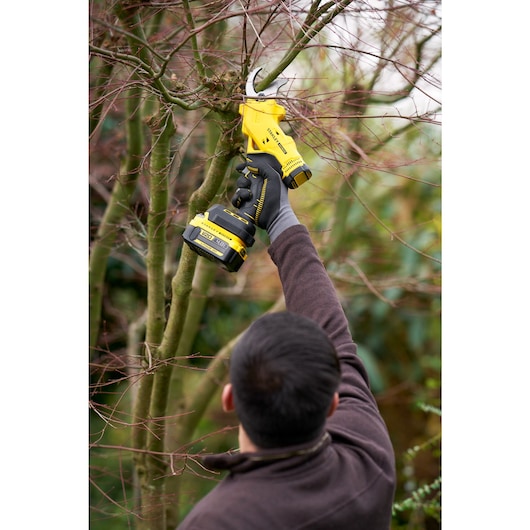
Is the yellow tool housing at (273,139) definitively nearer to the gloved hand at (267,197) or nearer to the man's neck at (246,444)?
the gloved hand at (267,197)

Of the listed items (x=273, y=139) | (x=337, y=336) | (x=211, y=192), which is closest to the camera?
(x=337, y=336)

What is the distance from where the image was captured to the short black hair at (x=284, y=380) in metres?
0.86

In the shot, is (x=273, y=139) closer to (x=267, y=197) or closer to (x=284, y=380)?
(x=267, y=197)

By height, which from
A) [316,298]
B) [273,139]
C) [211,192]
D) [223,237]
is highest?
[273,139]

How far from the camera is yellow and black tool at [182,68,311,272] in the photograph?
50.6 inches

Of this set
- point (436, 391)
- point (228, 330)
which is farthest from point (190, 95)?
point (436, 391)

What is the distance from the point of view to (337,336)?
1.14 metres

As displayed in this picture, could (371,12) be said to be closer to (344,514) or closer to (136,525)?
(344,514)

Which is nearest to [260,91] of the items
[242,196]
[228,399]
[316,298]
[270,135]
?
→ [270,135]

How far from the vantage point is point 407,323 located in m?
4.71

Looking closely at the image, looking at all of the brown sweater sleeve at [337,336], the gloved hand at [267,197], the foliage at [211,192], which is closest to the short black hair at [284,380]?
the brown sweater sleeve at [337,336]

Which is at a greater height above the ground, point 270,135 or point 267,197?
point 270,135

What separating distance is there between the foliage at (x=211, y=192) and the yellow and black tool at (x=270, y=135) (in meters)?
0.07

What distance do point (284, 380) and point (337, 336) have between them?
A: 0.31m
